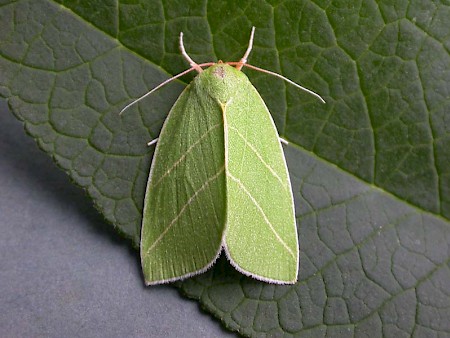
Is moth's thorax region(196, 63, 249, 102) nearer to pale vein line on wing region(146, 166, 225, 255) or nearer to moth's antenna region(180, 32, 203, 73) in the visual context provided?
moth's antenna region(180, 32, 203, 73)

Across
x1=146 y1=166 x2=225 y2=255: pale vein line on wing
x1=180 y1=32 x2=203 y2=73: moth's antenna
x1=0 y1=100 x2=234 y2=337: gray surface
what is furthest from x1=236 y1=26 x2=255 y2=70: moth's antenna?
x1=0 y1=100 x2=234 y2=337: gray surface

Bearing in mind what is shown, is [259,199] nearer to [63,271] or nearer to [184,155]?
[184,155]

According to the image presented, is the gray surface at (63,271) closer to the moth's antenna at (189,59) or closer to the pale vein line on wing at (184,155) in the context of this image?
the pale vein line on wing at (184,155)

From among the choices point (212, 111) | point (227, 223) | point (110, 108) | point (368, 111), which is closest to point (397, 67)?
point (368, 111)

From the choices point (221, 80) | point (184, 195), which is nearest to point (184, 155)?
point (184, 195)

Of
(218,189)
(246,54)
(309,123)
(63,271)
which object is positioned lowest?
(63,271)

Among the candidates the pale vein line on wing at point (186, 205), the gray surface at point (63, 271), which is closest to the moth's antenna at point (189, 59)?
the pale vein line on wing at point (186, 205)
